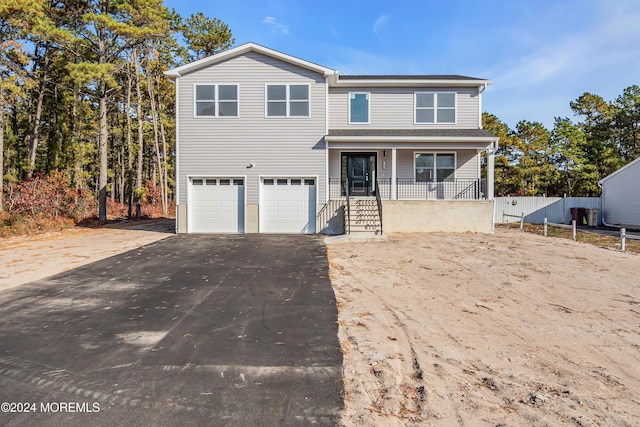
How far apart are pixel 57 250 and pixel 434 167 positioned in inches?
564

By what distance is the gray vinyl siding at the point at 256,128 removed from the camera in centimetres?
1444

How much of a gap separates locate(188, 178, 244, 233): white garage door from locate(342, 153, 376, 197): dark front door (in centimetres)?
491

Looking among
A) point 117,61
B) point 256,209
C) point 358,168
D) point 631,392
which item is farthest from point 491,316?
point 117,61

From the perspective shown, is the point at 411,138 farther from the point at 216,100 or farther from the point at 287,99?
the point at 216,100

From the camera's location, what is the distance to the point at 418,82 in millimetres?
15594

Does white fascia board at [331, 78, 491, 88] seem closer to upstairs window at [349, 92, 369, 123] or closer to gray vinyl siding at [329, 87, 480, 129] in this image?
gray vinyl siding at [329, 87, 480, 129]

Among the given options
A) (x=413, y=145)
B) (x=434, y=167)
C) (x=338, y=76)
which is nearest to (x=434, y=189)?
(x=434, y=167)

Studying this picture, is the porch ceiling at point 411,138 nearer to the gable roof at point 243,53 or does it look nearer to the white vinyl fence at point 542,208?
the gable roof at point 243,53

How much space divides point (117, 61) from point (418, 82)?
53.6ft

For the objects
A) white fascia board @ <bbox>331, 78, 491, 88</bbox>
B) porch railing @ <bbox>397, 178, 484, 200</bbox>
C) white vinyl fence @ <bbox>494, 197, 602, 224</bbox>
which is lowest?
white vinyl fence @ <bbox>494, 197, 602, 224</bbox>

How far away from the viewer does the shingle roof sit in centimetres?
1476

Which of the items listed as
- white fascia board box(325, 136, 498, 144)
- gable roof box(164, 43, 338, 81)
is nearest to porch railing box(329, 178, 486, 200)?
white fascia board box(325, 136, 498, 144)

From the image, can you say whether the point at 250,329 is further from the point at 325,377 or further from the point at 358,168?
the point at 358,168

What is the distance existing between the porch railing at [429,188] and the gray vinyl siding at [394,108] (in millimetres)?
2446
